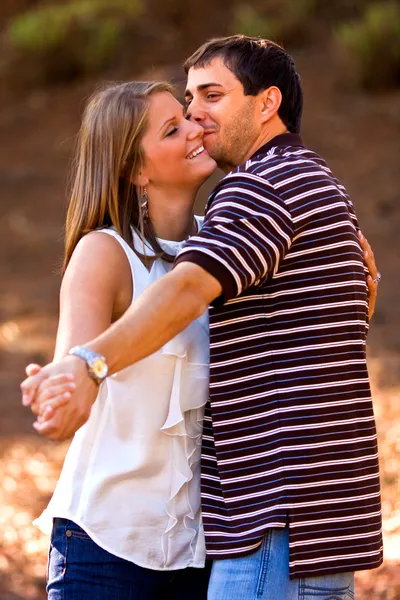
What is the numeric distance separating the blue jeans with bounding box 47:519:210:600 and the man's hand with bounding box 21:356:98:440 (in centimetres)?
57

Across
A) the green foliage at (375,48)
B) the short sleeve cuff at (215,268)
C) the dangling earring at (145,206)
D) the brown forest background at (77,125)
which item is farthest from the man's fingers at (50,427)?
the green foliage at (375,48)

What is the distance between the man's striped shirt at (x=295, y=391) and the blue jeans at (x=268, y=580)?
0.02m

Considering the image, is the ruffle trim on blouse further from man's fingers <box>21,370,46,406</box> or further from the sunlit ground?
the sunlit ground

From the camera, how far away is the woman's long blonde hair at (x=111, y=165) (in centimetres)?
275

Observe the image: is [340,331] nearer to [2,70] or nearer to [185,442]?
[185,442]

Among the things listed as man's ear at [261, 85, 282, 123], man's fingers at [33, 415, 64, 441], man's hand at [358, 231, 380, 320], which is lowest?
man's fingers at [33, 415, 64, 441]

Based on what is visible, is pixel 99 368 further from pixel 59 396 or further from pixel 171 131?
pixel 171 131

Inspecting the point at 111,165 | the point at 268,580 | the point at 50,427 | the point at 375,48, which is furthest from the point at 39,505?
the point at 375,48

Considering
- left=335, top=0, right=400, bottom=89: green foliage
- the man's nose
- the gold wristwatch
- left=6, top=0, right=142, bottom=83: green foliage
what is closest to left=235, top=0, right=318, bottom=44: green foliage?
left=335, top=0, right=400, bottom=89: green foliage

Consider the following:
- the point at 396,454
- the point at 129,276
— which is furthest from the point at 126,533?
Result: the point at 396,454

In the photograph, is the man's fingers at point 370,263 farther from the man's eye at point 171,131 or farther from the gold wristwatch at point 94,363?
the gold wristwatch at point 94,363

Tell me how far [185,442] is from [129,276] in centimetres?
45

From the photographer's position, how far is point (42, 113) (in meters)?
13.4

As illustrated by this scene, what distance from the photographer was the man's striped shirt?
7.71ft
